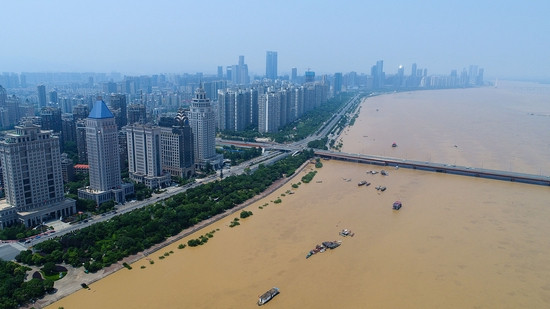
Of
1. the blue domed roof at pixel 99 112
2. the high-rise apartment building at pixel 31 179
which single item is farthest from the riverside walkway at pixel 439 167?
the high-rise apartment building at pixel 31 179

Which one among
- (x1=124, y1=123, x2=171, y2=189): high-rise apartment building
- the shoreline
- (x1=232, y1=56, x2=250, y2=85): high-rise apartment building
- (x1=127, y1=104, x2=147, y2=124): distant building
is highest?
(x1=232, y1=56, x2=250, y2=85): high-rise apartment building

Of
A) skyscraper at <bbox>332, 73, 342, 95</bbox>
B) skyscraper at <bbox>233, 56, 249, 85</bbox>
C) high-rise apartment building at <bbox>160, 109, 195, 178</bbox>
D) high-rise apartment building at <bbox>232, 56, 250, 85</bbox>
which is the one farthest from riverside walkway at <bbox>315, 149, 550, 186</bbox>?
skyscraper at <bbox>233, 56, 249, 85</bbox>

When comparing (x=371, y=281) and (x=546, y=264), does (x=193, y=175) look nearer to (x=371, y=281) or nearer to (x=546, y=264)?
(x=371, y=281)

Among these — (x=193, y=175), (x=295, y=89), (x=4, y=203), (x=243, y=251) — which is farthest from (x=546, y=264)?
(x=295, y=89)

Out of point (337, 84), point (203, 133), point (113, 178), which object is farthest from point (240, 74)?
point (113, 178)

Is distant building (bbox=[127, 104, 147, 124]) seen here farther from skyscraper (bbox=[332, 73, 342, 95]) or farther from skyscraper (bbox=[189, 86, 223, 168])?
skyscraper (bbox=[332, 73, 342, 95])

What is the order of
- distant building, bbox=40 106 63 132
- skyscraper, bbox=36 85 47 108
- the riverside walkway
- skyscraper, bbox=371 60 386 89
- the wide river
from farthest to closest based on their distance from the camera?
skyscraper, bbox=371 60 386 89, skyscraper, bbox=36 85 47 108, distant building, bbox=40 106 63 132, the riverside walkway, the wide river

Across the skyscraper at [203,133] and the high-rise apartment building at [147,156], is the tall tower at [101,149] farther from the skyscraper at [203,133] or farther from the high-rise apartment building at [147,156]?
the skyscraper at [203,133]

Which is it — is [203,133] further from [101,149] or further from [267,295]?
[267,295]
